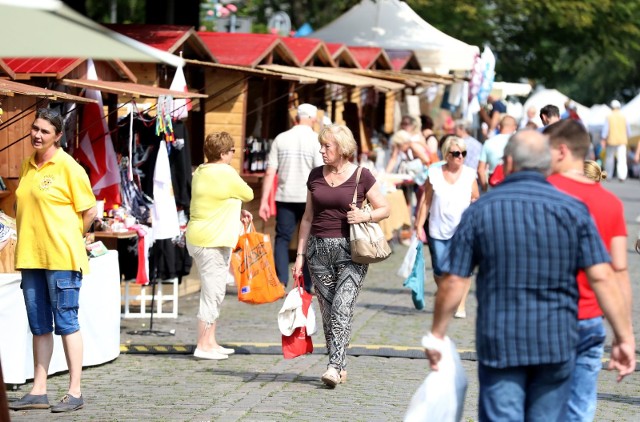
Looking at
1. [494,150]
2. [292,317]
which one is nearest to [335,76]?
[494,150]

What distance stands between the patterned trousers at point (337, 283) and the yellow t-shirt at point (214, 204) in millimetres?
1330

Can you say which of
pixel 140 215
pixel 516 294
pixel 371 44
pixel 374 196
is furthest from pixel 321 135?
pixel 371 44

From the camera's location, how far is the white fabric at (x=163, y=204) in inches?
470

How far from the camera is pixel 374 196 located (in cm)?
937

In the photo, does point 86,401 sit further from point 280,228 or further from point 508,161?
point 280,228

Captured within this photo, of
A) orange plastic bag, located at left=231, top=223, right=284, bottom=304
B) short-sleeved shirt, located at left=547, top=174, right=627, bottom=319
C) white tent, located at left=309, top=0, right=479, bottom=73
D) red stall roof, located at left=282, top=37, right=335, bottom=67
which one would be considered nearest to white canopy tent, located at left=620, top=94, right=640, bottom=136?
white tent, located at left=309, top=0, right=479, bottom=73

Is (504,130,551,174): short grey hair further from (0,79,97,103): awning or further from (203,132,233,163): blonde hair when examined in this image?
(203,132,233,163): blonde hair

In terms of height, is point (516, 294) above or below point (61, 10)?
below

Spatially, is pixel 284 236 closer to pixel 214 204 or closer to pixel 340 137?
pixel 214 204

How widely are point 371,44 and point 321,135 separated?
47.1 feet

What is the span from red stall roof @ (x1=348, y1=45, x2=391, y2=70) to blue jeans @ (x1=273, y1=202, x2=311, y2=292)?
22.1ft

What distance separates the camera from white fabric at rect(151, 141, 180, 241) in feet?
39.2

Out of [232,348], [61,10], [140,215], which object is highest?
[61,10]

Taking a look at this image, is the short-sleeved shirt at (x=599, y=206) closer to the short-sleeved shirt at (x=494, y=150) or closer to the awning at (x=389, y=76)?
the short-sleeved shirt at (x=494, y=150)
